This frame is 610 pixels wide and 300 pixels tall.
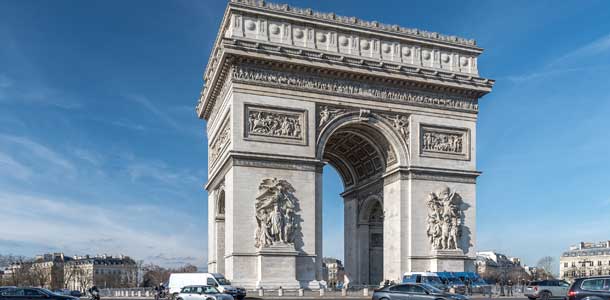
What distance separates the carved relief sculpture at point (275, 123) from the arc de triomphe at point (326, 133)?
0.06m

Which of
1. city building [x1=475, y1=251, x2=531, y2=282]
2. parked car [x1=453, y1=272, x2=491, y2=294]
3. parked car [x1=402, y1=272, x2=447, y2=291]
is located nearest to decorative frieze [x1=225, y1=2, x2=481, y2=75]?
parked car [x1=453, y1=272, x2=491, y2=294]

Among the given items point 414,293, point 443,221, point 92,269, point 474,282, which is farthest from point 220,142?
point 92,269

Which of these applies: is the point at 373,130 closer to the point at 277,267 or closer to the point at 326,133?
the point at 326,133

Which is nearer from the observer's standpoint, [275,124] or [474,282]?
[275,124]

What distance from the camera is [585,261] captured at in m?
127

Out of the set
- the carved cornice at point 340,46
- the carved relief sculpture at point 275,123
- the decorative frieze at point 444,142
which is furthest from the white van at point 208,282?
the decorative frieze at point 444,142

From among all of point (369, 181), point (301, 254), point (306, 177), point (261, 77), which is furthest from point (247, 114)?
point (369, 181)

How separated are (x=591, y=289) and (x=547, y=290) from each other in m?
14.4

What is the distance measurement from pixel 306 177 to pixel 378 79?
7715mm

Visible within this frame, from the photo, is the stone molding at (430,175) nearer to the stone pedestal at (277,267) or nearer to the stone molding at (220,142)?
the stone pedestal at (277,267)

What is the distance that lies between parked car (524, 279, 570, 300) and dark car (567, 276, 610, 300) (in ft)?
45.1

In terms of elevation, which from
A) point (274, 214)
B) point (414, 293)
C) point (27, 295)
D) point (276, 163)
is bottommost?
point (27, 295)

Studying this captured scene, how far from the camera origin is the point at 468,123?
139ft

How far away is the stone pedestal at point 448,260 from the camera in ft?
129
